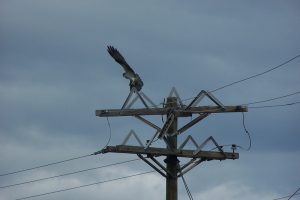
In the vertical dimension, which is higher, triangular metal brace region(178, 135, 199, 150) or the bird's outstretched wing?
the bird's outstretched wing

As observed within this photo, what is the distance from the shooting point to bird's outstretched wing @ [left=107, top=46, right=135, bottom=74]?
18875 mm

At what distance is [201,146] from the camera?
57.4 ft

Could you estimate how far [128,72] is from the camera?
62.9 feet

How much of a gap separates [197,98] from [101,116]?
2600mm

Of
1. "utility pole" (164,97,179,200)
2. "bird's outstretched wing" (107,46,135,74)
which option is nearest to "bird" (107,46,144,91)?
"bird's outstretched wing" (107,46,135,74)

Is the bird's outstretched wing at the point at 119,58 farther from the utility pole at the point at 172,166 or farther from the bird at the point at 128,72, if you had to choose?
the utility pole at the point at 172,166

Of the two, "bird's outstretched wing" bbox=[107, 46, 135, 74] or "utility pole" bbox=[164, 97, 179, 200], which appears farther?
"bird's outstretched wing" bbox=[107, 46, 135, 74]

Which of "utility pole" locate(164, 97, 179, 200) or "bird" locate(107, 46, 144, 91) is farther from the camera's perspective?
"bird" locate(107, 46, 144, 91)

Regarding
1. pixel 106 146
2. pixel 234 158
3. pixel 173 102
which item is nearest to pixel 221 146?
pixel 234 158

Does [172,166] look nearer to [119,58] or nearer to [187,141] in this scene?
[187,141]

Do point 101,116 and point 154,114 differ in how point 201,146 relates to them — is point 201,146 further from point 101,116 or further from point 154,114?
point 101,116

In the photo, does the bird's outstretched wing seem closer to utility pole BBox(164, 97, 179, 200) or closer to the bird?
the bird

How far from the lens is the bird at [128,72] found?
62.0ft

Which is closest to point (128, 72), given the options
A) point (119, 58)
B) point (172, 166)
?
point (119, 58)
